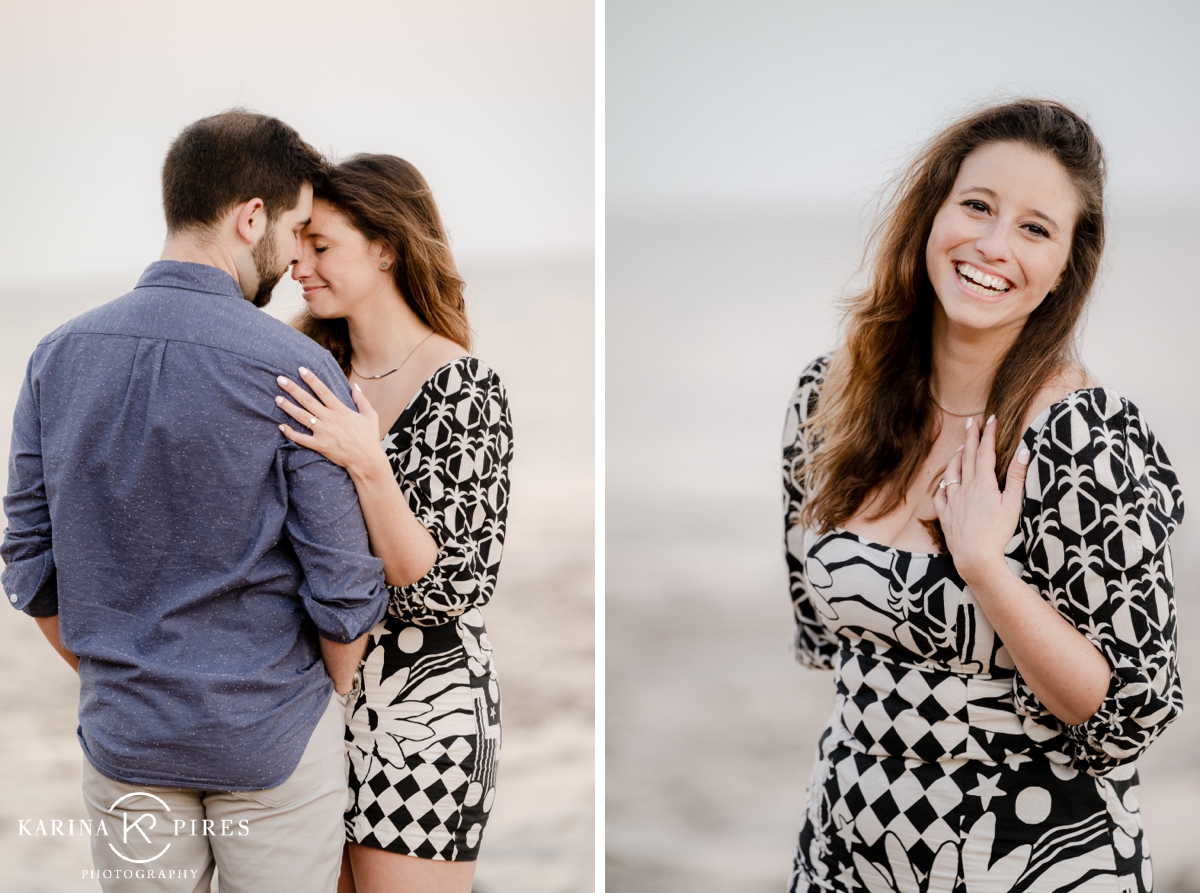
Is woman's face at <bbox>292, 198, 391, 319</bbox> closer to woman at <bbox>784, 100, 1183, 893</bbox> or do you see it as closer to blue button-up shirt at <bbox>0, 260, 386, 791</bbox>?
blue button-up shirt at <bbox>0, 260, 386, 791</bbox>

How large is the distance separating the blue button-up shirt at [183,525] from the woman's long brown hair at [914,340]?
791 mm

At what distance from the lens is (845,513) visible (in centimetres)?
160

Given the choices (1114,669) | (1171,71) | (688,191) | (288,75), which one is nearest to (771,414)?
(688,191)

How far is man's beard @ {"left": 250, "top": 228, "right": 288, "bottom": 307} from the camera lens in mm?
1581

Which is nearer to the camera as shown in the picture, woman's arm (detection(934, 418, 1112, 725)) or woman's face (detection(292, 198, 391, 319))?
woman's arm (detection(934, 418, 1112, 725))

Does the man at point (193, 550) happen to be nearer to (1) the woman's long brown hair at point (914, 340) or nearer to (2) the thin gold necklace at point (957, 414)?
(1) the woman's long brown hair at point (914, 340)

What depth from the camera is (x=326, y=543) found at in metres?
1.47

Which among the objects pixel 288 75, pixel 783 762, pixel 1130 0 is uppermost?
pixel 1130 0

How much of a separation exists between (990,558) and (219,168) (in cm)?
123

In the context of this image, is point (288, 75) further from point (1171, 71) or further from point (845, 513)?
point (1171, 71)

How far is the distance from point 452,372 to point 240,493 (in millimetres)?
475

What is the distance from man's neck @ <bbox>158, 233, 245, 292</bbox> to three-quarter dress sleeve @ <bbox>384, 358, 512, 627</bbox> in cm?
40

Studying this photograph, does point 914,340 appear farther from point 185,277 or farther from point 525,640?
point 525,640

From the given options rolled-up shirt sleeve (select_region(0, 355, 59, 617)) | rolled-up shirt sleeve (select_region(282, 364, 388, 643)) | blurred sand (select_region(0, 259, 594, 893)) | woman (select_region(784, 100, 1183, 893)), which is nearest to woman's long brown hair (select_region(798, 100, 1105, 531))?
woman (select_region(784, 100, 1183, 893))
